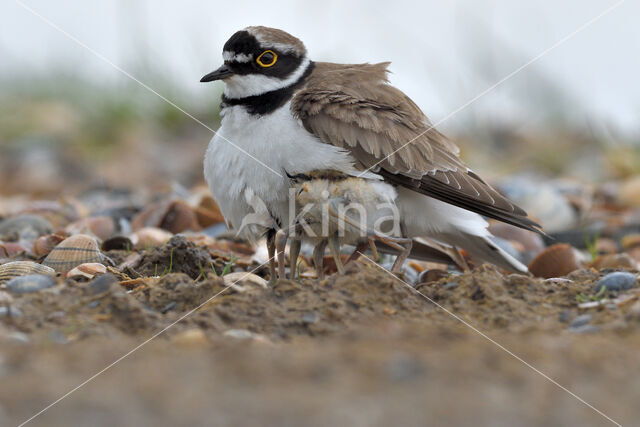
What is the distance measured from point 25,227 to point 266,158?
236cm

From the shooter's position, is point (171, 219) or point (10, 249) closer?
point (10, 249)

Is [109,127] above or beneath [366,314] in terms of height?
beneath

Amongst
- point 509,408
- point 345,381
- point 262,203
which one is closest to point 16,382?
point 345,381

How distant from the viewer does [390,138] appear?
4832mm

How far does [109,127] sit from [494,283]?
7.84 meters

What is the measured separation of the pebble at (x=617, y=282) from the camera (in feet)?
13.3

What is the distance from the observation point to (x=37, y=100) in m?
11.6

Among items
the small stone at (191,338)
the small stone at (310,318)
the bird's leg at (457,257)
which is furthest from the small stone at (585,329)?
the bird's leg at (457,257)

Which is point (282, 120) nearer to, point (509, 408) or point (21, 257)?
point (21, 257)

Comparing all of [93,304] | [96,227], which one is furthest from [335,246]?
[96,227]

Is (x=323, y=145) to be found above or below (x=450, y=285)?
above

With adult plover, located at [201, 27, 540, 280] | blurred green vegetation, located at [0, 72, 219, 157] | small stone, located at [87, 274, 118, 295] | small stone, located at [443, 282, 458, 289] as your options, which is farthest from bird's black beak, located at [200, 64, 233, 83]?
blurred green vegetation, located at [0, 72, 219, 157]

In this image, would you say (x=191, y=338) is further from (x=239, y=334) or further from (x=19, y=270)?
(x=19, y=270)

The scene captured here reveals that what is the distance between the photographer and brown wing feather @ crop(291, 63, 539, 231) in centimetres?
472
